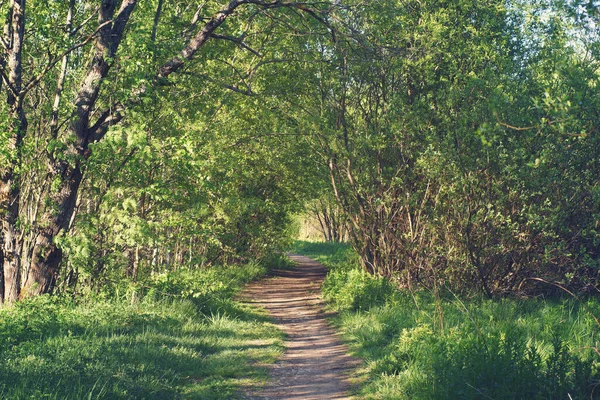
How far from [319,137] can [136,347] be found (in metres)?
9.33

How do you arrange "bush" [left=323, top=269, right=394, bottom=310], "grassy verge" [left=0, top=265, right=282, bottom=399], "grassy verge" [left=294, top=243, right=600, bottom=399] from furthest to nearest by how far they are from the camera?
"bush" [left=323, top=269, right=394, bottom=310] < "grassy verge" [left=0, top=265, right=282, bottom=399] < "grassy verge" [left=294, top=243, right=600, bottom=399]

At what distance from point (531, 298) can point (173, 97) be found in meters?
8.31

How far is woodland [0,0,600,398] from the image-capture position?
11062mm

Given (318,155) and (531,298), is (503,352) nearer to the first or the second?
(531,298)

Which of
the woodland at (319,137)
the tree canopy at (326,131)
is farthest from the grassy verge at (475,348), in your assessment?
the tree canopy at (326,131)

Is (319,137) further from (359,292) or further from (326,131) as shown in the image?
(359,292)

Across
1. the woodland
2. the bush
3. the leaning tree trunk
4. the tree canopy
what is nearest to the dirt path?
the bush

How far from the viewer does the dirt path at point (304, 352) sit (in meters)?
8.27

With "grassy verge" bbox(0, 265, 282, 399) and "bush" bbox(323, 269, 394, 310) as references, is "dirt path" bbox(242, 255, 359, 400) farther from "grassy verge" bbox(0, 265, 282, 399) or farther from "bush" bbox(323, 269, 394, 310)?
"bush" bbox(323, 269, 394, 310)

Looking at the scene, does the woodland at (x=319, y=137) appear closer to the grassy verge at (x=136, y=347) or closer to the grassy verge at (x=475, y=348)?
the grassy verge at (x=136, y=347)

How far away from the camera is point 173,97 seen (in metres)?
13.4

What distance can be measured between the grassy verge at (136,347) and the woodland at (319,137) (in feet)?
0.86

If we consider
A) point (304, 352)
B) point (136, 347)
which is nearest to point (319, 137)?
point (304, 352)

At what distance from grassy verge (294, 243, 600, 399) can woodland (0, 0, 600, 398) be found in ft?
2.46
